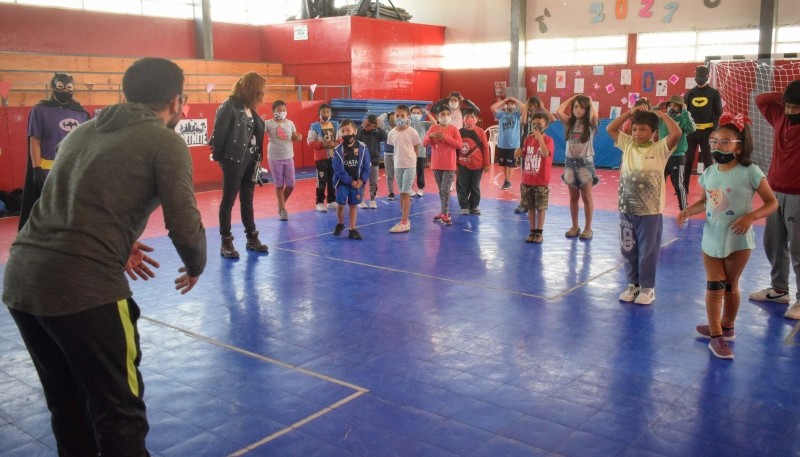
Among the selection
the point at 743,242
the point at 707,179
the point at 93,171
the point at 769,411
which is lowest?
the point at 769,411

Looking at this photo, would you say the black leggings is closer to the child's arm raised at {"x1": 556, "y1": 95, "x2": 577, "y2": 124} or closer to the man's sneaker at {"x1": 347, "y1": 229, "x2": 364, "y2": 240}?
the man's sneaker at {"x1": 347, "y1": 229, "x2": 364, "y2": 240}

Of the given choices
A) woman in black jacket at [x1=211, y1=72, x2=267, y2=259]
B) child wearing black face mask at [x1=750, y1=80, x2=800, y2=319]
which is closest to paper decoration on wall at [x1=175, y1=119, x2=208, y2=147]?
woman in black jacket at [x1=211, y1=72, x2=267, y2=259]

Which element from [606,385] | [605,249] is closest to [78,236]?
[606,385]

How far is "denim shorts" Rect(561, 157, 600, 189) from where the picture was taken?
8.80 metres

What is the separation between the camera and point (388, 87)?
21406mm

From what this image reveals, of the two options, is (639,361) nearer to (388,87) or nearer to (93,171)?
(93,171)

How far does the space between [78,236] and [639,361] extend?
3.76m

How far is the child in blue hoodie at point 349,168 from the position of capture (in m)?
8.90

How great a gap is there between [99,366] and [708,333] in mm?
4445

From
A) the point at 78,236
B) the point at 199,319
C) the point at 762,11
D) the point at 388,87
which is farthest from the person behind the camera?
the point at 388,87

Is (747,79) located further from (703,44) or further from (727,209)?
(727,209)

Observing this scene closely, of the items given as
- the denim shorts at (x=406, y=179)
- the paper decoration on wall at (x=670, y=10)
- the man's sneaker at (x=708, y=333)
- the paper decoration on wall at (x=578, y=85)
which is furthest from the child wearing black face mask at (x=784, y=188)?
the paper decoration on wall at (x=578, y=85)

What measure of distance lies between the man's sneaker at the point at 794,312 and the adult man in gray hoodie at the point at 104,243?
506 cm

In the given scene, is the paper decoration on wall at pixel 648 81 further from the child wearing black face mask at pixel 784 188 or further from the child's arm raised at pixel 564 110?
the child wearing black face mask at pixel 784 188
